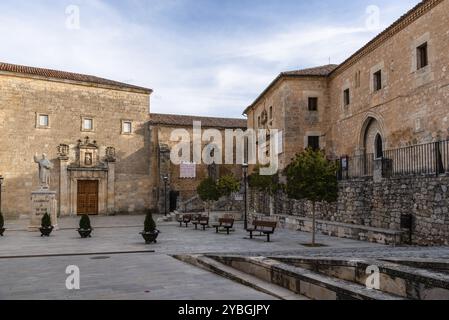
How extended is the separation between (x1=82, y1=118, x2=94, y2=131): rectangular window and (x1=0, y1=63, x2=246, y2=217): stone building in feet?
0.24

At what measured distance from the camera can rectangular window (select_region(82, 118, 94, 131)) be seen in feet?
103

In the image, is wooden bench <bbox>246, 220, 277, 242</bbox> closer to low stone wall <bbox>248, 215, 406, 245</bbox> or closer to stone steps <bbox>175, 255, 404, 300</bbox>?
low stone wall <bbox>248, 215, 406, 245</bbox>

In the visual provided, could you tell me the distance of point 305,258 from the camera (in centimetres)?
757

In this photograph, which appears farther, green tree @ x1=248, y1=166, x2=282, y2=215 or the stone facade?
the stone facade

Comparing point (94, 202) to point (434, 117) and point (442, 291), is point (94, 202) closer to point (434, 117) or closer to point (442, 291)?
point (434, 117)

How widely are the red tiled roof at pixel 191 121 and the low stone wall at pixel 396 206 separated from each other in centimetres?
1774

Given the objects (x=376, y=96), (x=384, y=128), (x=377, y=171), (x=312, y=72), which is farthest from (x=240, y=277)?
(x=312, y=72)

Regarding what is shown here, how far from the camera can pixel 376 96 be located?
2086cm

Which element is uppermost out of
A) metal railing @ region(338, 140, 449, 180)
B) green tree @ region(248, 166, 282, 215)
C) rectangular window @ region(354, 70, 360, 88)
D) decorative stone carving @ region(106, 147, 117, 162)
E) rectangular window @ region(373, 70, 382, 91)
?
rectangular window @ region(354, 70, 360, 88)

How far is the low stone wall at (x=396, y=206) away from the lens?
455 inches

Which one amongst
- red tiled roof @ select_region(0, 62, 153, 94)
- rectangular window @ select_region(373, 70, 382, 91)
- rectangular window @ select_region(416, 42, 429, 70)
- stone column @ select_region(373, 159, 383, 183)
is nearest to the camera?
stone column @ select_region(373, 159, 383, 183)

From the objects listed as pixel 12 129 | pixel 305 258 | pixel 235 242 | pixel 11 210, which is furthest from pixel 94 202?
pixel 305 258

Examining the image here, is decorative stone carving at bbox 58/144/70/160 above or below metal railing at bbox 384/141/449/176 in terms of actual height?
above

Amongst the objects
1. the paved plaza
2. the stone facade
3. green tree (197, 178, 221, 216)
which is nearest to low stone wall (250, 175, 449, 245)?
the paved plaza
